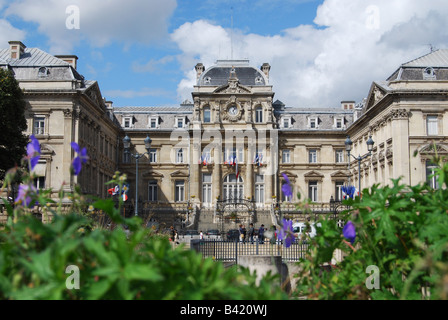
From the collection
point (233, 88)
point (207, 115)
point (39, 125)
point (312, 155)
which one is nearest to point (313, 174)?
point (312, 155)

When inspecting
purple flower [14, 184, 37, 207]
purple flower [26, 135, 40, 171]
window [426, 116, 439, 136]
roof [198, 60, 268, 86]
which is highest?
roof [198, 60, 268, 86]

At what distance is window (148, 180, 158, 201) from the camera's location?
57531 mm

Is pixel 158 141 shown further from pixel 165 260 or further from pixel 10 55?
pixel 165 260

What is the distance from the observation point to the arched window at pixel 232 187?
55.5 m

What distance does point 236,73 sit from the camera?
2276 inches

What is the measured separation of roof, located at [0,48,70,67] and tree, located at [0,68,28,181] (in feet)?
38.8

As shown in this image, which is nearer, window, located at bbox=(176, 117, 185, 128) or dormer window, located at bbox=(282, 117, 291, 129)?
dormer window, located at bbox=(282, 117, 291, 129)

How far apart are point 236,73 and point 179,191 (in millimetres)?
15266

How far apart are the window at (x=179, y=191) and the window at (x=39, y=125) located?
2048cm

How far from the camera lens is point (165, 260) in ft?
11.5

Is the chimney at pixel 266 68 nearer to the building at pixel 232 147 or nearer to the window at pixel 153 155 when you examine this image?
the building at pixel 232 147

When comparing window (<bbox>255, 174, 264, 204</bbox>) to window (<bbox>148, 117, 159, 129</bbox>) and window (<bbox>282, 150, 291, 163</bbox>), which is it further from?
window (<bbox>148, 117, 159, 129</bbox>)

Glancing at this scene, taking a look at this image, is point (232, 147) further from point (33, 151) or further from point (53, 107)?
point (33, 151)

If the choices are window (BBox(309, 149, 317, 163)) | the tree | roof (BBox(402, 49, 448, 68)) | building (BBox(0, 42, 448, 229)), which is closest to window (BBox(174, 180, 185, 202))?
building (BBox(0, 42, 448, 229))
